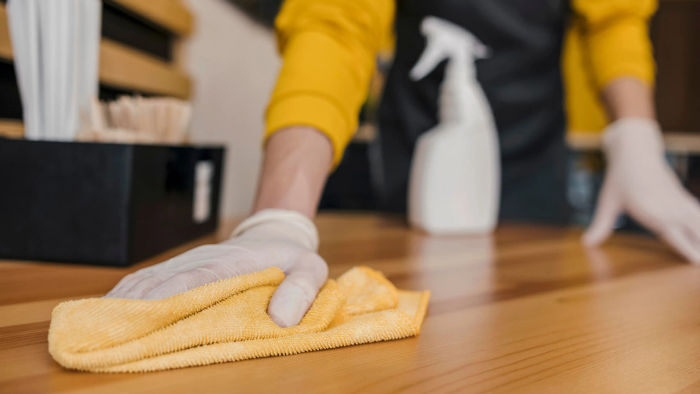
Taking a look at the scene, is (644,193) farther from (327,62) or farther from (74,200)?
(74,200)

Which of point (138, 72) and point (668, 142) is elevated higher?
point (138, 72)

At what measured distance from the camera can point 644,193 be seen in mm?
989

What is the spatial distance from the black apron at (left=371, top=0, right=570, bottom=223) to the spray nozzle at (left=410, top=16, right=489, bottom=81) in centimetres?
3

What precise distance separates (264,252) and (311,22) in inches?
15.8

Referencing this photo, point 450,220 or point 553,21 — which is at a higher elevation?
point 553,21

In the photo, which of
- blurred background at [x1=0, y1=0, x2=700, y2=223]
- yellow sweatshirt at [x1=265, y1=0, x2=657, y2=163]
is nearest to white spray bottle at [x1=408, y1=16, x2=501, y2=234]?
yellow sweatshirt at [x1=265, y1=0, x2=657, y2=163]

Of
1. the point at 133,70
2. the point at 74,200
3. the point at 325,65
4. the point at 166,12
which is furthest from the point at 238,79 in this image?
the point at 74,200

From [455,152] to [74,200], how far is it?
2.17 ft

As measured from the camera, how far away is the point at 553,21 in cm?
116

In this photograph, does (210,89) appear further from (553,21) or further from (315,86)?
(553,21)

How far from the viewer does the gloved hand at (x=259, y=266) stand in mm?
449

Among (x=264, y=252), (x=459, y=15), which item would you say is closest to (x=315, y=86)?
(x=264, y=252)

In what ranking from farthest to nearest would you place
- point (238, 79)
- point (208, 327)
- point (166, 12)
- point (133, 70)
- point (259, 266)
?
point (238, 79) < point (166, 12) < point (133, 70) < point (259, 266) < point (208, 327)

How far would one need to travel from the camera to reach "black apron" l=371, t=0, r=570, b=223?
1133 millimetres
